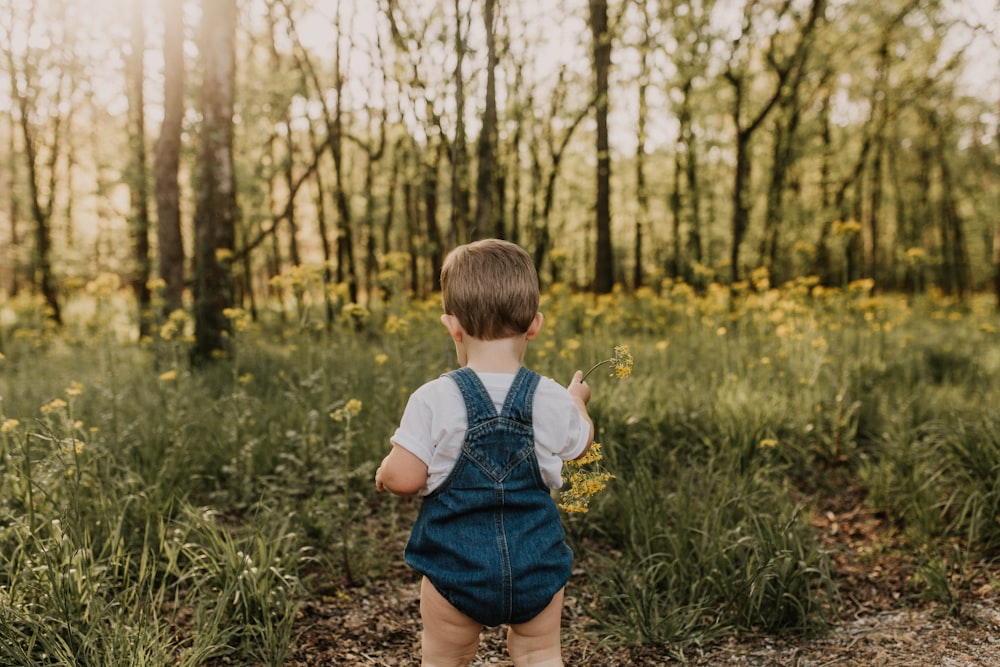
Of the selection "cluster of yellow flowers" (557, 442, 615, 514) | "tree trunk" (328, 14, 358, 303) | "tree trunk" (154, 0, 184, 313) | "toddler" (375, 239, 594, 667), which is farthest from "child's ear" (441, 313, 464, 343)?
"tree trunk" (328, 14, 358, 303)

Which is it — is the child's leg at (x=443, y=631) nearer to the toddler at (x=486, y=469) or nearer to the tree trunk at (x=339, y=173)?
the toddler at (x=486, y=469)

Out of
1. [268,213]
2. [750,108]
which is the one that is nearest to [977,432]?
[268,213]

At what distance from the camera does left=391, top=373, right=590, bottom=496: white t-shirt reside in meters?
1.79

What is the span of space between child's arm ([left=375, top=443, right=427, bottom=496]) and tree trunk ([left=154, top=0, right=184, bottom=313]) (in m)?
6.57

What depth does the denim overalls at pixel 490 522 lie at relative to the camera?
179 cm

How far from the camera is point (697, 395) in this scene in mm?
4742

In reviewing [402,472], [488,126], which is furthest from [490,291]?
[488,126]

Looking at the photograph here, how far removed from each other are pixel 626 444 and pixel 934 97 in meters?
18.0

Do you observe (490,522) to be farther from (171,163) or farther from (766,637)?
(171,163)

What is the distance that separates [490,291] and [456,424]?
0.36m

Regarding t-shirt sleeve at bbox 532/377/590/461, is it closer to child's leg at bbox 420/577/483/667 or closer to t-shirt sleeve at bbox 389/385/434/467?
t-shirt sleeve at bbox 389/385/434/467

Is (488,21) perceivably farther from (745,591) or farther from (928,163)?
(928,163)

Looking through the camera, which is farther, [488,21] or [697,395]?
[697,395]

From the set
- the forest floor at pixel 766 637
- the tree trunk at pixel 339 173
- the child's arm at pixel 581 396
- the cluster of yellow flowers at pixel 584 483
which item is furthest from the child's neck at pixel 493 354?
the tree trunk at pixel 339 173
